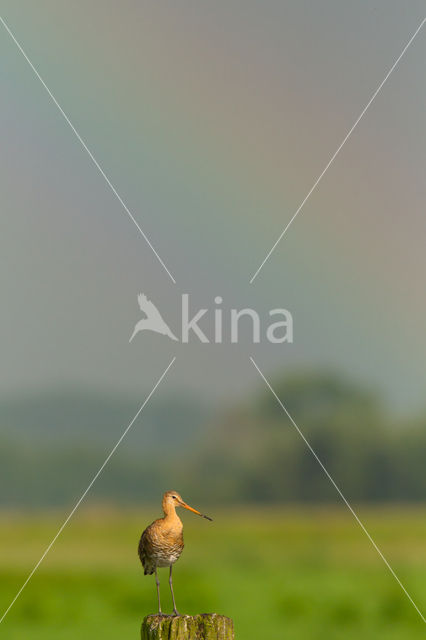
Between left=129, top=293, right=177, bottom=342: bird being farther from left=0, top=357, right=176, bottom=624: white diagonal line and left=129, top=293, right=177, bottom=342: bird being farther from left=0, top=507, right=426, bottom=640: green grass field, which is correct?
left=0, top=507, right=426, bottom=640: green grass field

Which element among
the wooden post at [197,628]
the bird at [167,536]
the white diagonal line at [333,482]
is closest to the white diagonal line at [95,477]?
the white diagonal line at [333,482]

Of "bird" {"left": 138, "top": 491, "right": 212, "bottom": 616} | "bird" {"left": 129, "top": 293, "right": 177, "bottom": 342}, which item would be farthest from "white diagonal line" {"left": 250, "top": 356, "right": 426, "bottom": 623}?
"bird" {"left": 138, "top": 491, "right": 212, "bottom": 616}

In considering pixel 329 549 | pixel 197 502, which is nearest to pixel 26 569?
pixel 197 502

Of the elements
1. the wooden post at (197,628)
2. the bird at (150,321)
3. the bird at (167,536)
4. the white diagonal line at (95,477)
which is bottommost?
the wooden post at (197,628)

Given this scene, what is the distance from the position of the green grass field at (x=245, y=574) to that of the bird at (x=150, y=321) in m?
0.94

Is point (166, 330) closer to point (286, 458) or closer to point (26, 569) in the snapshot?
point (286, 458)

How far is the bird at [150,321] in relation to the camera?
447 cm

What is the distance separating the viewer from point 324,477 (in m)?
4.49

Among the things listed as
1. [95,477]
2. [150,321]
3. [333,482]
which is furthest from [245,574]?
[150,321]

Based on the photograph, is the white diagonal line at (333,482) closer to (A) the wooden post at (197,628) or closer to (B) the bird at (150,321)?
(B) the bird at (150,321)

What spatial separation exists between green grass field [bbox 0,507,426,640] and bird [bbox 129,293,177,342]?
3.09 feet

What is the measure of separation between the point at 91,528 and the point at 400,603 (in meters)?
1.66

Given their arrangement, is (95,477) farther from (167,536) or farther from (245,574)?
(167,536)

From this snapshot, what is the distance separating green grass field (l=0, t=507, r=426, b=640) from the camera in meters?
4.31
